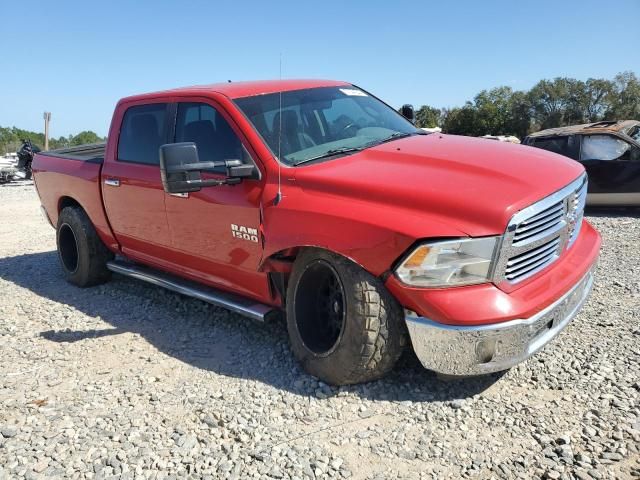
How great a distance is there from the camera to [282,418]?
3014 millimetres

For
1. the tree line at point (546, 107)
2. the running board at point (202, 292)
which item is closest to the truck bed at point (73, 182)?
the running board at point (202, 292)

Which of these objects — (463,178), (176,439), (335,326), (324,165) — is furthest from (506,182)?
(176,439)

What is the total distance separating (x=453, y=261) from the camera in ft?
8.98

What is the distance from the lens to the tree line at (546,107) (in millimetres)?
47469

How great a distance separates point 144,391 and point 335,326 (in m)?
1.26

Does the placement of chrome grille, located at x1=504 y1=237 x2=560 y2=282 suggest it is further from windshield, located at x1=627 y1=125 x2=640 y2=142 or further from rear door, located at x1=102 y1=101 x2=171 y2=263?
windshield, located at x1=627 y1=125 x2=640 y2=142

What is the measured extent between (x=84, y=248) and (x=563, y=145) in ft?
25.8

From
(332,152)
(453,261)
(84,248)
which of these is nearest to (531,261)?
(453,261)

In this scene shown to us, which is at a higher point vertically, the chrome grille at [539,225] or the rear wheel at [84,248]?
the chrome grille at [539,225]

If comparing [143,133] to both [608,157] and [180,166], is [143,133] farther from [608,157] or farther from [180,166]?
[608,157]

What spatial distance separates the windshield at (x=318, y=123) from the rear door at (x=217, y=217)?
22 centimetres

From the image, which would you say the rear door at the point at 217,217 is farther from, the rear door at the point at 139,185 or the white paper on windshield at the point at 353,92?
the white paper on windshield at the point at 353,92

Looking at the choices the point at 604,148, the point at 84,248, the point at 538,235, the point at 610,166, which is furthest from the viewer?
the point at 604,148

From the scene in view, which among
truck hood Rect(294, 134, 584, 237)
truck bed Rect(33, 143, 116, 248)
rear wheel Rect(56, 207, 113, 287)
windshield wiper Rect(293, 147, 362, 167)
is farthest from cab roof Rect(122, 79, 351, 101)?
rear wheel Rect(56, 207, 113, 287)
